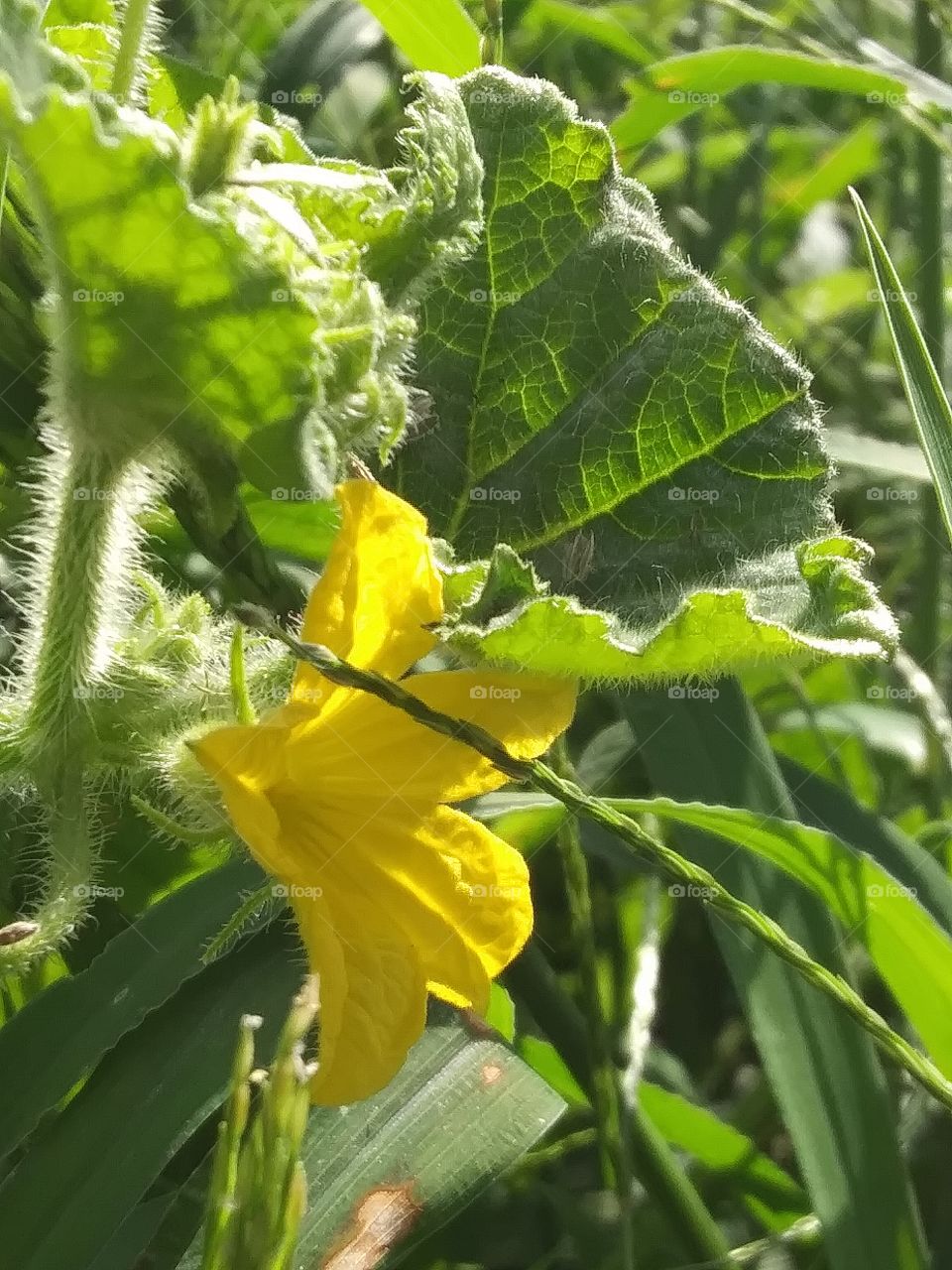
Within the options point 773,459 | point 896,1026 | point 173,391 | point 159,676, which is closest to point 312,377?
point 173,391

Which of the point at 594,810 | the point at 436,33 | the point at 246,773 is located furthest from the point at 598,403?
the point at 436,33

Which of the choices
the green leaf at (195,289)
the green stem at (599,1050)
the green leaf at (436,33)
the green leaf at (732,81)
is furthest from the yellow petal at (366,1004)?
the green leaf at (732,81)

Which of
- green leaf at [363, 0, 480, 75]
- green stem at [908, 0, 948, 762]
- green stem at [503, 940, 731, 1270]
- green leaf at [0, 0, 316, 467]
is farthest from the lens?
green stem at [908, 0, 948, 762]

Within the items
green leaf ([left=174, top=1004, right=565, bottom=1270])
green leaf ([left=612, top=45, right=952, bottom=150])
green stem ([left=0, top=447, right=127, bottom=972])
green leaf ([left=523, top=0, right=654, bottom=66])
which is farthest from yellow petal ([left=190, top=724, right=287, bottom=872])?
green leaf ([left=523, top=0, right=654, bottom=66])

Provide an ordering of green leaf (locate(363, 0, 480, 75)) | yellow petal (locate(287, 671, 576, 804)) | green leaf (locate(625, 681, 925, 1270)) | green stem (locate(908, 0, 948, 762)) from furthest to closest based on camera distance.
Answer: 1. green stem (locate(908, 0, 948, 762))
2. green leaf (locate(363, 0, 480, 75))
3. green leaf (locate(625, 681, 925, 1270))
4. yellow petal (locate(287, 671, 576, 804))

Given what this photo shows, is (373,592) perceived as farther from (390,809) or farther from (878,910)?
(878,910)

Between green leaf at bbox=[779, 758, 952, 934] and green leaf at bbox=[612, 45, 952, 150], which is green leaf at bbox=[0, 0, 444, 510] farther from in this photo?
green leaf at bbox=[612, 45, 952, 150]
